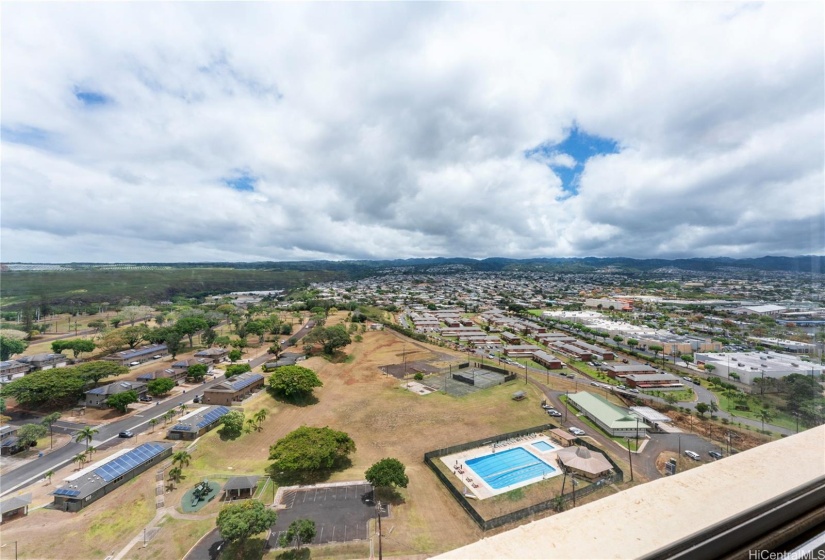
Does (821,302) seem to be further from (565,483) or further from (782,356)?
(565,483)

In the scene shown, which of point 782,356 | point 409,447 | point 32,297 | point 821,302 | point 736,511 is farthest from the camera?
point 32,297

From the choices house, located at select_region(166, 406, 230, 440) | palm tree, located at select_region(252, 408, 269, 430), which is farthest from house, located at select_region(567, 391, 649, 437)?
house, located at select_region(166, 406, 230, 440)

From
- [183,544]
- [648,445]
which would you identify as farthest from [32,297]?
[648,445]

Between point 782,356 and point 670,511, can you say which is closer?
point 670,511

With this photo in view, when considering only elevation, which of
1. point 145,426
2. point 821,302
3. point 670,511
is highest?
point 670,511

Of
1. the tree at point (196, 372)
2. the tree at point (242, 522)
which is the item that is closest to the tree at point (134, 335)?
the tree at point (196, 372)

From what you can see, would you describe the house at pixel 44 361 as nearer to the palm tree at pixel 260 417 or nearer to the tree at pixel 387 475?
the palm tree at pixel 260 417

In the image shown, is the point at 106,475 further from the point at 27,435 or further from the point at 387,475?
the point at 387,475
